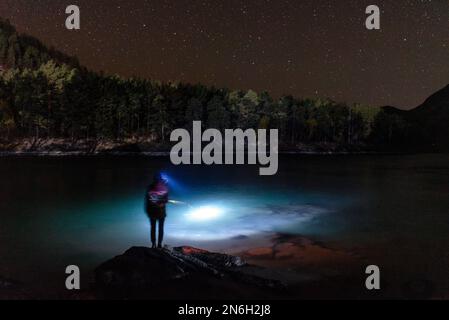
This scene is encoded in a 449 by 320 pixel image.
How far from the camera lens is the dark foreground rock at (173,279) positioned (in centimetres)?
1246

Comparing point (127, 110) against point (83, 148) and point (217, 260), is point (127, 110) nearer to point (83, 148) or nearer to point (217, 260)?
point (83, 148)

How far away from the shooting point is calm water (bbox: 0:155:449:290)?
18.1 meters

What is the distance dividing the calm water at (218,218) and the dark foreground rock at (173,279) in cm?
287

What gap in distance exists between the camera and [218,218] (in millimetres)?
25859

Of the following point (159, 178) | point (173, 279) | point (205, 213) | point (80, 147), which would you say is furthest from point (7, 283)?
point (80, 147)

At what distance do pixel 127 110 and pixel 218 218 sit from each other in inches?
3551

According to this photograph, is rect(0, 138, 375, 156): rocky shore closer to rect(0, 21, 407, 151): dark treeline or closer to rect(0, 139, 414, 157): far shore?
rect(0, 139, 414, 157): far shore

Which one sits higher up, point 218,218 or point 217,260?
point 217,260

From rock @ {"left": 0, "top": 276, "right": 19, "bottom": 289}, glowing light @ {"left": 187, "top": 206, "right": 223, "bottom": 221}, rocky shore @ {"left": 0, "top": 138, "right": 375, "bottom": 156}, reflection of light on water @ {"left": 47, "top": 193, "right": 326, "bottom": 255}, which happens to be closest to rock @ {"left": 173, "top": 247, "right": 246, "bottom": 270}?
reflection of light on water @ {"left": 47, "top": 193, "right": 326, "bottom": 255}

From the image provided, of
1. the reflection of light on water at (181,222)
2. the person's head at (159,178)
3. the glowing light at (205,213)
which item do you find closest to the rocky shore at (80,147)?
the reflection of light on water at (181,222)

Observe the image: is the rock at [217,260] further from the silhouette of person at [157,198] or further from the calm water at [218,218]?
the calm water at [218,218]
